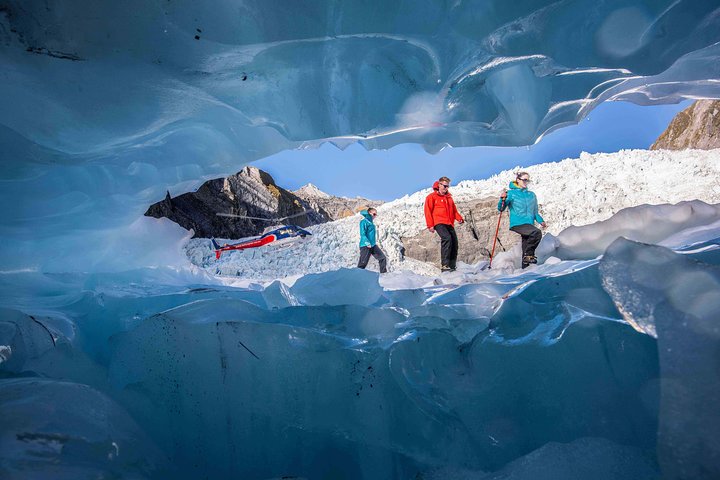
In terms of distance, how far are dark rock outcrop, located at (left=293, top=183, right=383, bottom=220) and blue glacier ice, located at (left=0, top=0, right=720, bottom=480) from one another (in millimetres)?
24486

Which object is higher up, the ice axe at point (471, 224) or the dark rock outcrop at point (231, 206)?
the dark rock outcrop at point (231, 206)

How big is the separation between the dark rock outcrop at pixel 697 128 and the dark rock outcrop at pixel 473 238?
9.13 metres

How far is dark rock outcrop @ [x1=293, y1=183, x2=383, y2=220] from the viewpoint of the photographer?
2773cm

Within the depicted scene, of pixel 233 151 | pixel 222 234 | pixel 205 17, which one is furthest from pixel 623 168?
pixel 222 234

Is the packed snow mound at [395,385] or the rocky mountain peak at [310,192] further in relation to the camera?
the rocky mountain peak at [310,192]

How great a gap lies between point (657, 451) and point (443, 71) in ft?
5.39

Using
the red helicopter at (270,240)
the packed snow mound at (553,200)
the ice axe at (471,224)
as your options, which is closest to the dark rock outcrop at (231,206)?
the red helicopter at (270,240)

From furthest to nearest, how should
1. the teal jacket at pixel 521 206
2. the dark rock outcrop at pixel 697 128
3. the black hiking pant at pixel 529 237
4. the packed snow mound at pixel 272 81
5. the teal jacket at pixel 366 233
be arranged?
1. the dark rock outcrop at pixel 697 128
2. the teal jacket at pixel 366 233
3. the teal jacket at pixel 521 206
4. the black hiking pant at pixel 529 237
5. the packed snow mound at pixel 272 81

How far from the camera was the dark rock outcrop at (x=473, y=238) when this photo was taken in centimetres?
1009

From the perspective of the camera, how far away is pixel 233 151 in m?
2.65

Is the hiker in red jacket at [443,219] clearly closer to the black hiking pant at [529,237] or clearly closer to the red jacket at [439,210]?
the red jacket at [439,210]

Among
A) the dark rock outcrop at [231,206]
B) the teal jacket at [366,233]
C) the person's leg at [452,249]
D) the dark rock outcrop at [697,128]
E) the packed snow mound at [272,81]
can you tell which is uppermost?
the dark rock outcrop at [697,128]

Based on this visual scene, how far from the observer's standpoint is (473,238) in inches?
409

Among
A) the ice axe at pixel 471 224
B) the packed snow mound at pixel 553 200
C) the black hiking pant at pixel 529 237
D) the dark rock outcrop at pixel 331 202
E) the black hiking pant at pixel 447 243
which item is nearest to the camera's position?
the black hiking pant at pixel 529 237
